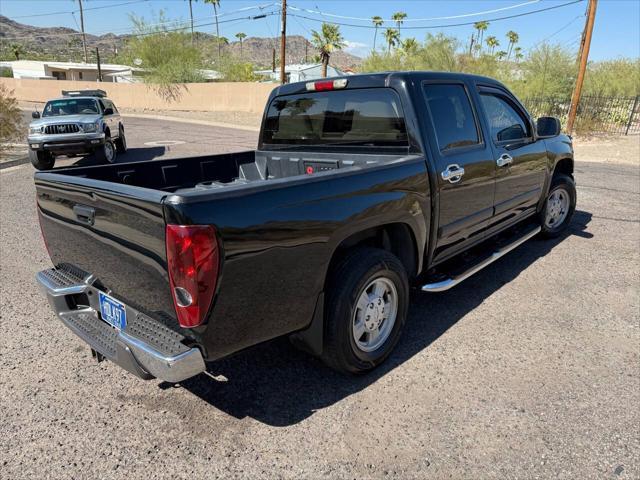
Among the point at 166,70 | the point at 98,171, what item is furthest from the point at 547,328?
the point at 166,70

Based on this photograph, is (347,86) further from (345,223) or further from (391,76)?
(345,223)

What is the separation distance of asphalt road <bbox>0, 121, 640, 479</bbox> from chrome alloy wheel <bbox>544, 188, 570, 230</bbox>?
1.67 m

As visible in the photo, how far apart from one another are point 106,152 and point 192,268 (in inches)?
465

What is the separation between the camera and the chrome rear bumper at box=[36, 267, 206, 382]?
212cm

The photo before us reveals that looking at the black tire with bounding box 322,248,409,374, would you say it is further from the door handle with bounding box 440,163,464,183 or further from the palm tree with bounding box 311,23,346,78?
the palm tree with bounding box 311,23,346,78

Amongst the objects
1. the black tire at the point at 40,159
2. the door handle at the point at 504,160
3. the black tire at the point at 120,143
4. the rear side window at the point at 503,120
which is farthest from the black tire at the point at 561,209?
the black tire at the point at 120,143

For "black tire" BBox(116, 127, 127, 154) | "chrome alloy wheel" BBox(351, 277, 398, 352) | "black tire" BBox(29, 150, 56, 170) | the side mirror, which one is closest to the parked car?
"black tire" BBox(29, 150, 56, 170)

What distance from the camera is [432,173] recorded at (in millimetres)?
3314

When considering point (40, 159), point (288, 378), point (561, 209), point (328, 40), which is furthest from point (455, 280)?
point (328, 40)

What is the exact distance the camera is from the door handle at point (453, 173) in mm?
3416

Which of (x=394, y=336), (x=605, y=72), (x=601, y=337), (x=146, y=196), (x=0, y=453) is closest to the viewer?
(x=146, y=196)

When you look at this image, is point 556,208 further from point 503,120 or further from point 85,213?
point 85,213

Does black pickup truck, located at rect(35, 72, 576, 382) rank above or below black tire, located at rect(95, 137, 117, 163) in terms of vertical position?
above

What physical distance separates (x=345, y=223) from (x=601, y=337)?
2420mm
